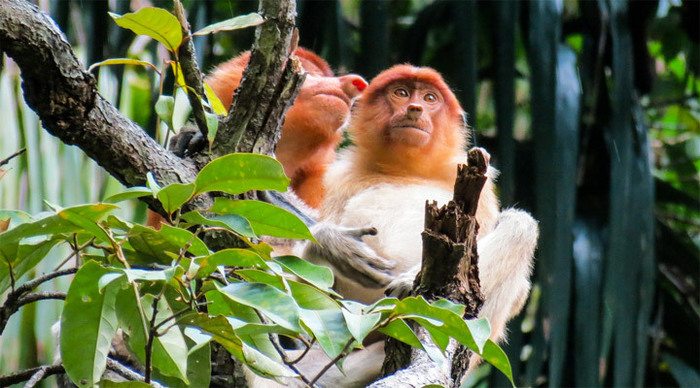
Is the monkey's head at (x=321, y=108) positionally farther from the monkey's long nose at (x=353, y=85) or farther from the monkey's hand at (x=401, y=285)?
the monkey's hand at (x=401, y=285)

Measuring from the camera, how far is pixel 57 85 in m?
2.13

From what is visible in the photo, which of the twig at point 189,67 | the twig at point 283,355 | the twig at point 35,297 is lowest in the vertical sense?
the twig at point 283,355

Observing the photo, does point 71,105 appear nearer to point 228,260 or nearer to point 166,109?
point 166,109

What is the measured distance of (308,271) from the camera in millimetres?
1900

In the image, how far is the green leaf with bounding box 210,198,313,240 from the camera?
1.89 meters

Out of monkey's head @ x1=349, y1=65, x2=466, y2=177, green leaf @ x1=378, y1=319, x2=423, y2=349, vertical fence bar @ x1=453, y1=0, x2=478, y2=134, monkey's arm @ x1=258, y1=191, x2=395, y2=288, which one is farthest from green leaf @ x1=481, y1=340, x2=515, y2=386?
vertical fence bar @ x1=453, y1=0, x2=478, y2=134

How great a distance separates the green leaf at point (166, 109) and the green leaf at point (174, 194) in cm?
46

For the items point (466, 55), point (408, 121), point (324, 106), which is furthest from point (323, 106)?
point (466, 55)

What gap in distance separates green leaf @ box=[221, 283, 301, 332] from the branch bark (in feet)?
2.22

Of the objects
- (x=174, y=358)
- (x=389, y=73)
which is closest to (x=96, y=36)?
(x=389, y=73)

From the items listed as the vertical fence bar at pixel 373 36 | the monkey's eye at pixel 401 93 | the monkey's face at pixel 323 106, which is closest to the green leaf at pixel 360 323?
the monkey's eye at pixel 401 93

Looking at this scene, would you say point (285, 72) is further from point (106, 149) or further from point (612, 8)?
point (612, 8)

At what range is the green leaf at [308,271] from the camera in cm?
186

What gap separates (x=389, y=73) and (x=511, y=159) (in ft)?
4.11
